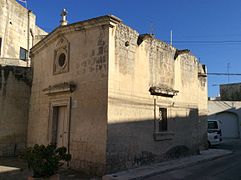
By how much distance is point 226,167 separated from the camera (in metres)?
9.09

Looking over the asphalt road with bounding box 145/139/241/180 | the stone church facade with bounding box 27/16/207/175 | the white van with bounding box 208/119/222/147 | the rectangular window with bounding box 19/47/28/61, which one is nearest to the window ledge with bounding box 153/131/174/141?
the stone church facade with bounding box 27/16/207/175

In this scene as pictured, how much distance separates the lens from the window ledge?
9.42 metres

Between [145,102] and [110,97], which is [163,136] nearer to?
[145,102]

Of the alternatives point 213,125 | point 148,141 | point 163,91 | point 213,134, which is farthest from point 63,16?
point 213,125

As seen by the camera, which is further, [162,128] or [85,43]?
[162,128]

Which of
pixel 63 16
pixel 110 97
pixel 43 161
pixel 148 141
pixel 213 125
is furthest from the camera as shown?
pixel 213 125

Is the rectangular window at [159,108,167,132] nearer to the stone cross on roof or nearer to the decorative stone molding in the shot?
the decorative stone molding

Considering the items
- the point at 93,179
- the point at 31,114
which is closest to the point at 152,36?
the point at 93,179

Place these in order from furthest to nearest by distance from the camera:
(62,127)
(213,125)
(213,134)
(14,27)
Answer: (14,27), (213,125), (213,134), (62,127)

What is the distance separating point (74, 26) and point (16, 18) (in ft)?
40.4

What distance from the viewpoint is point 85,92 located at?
8359 mm

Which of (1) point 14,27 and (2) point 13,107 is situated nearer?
(2) point 13,107

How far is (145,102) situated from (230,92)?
2631 centimetres

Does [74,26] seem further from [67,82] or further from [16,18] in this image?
[16,18]
